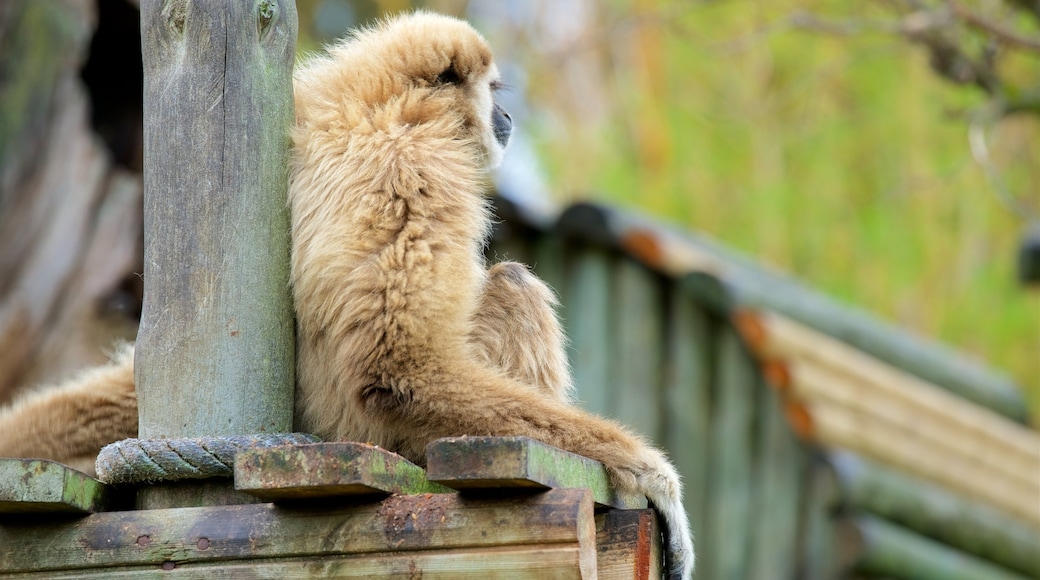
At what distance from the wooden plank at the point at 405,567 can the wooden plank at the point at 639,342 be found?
18.3 feet

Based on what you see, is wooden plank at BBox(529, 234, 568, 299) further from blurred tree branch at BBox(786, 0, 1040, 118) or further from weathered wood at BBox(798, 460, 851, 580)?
blurred tree branch at BBox(786, 0, 1040, 118)

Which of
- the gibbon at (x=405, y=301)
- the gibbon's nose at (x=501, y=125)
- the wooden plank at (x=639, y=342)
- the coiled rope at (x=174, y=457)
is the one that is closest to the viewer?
the coiled rope at (x=174, y=457)

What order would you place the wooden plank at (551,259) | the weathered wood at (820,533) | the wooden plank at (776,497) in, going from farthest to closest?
1. the wooden plank at (551,259)
2. the wooden plank at (776,497)
3. the weathered wood at (820,533)

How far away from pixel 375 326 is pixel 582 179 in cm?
1063

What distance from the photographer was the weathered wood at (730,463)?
7699mm

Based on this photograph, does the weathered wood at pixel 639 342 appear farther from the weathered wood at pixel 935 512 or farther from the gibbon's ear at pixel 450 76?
the gibbon's ear at pixel 450 76

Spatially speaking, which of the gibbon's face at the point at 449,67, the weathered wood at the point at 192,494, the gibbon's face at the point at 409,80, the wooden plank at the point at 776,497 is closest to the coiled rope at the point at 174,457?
the weathered wood at the point at 192,494

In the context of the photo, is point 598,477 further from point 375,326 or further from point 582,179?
point 582,179

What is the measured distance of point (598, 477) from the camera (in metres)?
2.85

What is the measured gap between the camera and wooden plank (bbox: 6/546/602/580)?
249cm

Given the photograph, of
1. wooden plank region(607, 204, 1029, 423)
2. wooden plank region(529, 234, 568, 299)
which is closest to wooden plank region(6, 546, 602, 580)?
wooden plank region(607, 204, 1029, 423)

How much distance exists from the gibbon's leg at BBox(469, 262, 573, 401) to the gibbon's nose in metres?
0.61

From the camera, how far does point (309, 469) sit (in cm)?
249

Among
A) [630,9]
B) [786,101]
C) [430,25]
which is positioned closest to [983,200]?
[786,101]
